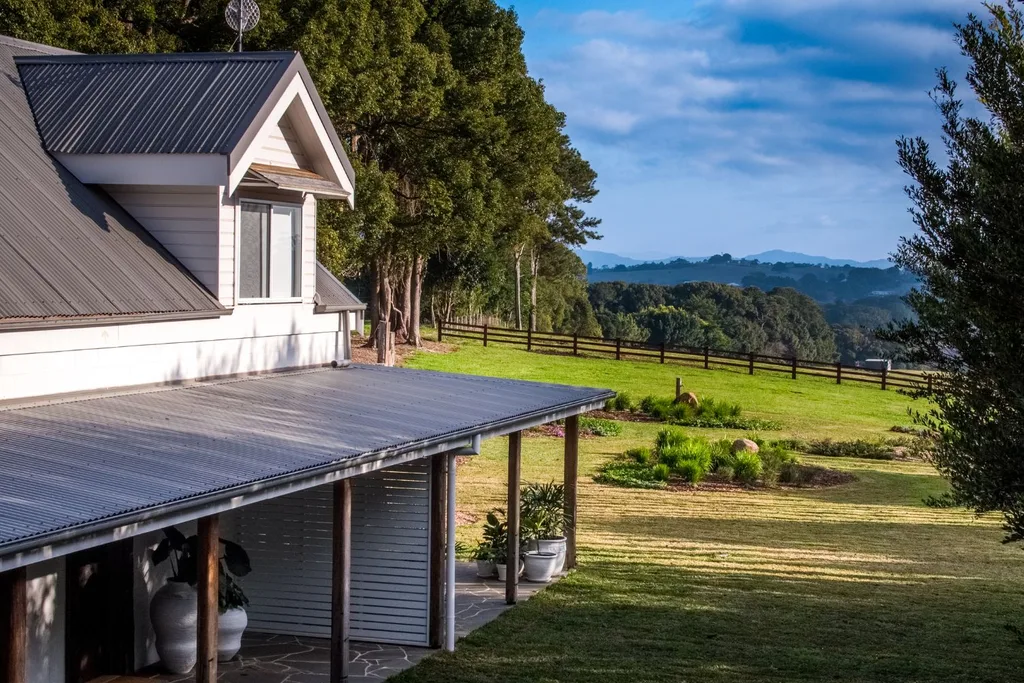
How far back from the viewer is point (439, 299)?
59.8 metres

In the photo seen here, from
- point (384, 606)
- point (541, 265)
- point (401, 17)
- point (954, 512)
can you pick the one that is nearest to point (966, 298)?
point (384, 606)

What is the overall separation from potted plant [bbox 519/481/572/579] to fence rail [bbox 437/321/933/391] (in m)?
31.4

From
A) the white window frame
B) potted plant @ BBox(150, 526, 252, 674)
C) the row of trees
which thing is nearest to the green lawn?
potted plant @ BBox(150, 526, 252, 674)

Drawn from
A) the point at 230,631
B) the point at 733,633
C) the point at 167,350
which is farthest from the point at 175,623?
the point at 733,633

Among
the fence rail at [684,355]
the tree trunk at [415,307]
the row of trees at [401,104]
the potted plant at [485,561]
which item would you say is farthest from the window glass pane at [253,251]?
the fence rail at [684,355]

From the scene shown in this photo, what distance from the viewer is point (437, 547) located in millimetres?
13062

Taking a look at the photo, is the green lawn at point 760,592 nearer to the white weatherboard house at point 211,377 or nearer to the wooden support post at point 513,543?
the wooden support post at point 513,543

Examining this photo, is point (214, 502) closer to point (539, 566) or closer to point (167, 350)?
point (167, 350)

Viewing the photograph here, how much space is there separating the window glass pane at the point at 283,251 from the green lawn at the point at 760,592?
4.67 m

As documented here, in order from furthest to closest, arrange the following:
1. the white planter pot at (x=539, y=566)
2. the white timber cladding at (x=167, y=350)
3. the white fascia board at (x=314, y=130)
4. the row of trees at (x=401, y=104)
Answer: the row of trees at (x=401, y=104)
the white planter pot at (x=539, y=566)
the white fascia board at (x=314, y=130)
the white timber cladding at (x=167, y=350)

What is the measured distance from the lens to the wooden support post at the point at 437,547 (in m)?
12.9

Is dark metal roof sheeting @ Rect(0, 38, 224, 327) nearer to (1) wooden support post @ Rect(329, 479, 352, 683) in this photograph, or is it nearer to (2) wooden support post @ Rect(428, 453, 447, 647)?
(1) wooden support post @ Rect(329, 479, 352, 683)

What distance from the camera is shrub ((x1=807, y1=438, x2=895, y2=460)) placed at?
107 feet

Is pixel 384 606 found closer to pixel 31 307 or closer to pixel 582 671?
pixel 582 671
